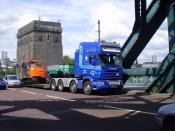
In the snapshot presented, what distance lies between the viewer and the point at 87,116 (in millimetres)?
14570

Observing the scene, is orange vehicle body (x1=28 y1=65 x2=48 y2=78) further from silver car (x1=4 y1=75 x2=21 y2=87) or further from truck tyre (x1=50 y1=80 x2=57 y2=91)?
truck tyre (x1=50 y1=80 x2=57 y2=91)

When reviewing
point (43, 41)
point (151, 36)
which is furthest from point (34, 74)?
point (43, 41)

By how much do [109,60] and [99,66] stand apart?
1139mm

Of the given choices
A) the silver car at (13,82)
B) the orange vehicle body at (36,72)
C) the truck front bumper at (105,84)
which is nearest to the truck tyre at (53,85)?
the truck front bumper at (105,84)

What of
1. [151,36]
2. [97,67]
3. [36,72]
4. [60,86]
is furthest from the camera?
[36,72]

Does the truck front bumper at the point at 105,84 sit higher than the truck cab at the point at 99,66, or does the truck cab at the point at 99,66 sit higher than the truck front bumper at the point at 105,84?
the truck cab at the point at 99,66

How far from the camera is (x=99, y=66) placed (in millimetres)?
Answer: 26984

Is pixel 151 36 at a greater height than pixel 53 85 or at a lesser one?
greater

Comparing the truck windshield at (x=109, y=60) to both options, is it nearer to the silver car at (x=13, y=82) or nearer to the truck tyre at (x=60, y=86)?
the truck tyre at (x=60, y=86)

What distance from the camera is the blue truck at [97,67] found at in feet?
89.0

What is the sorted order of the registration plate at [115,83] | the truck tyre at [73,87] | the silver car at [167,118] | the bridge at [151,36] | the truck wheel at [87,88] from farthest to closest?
the truck tyre at [73,87]
the truck wheel at [87,88]
the registration plate at [115,83]
the bridge at [151,36]
the silver car at [167,118]

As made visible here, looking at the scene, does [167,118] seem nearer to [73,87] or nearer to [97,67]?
[97,67]

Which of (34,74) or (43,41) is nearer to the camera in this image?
(34,74)

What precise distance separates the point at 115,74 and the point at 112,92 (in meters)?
2.76
